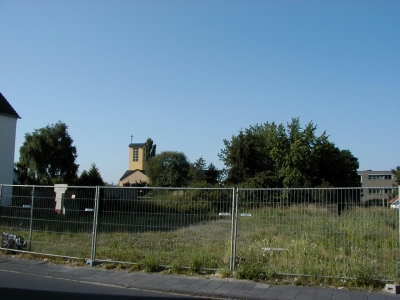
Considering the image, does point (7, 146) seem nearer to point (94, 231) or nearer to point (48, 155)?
point (48, 155)

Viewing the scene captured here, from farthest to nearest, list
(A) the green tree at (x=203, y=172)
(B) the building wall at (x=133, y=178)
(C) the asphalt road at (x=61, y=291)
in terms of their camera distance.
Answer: (B) the building wall at (x=133, y=178)
(A) the green tree at (x=203, y=172)
(C) the asphalt road at (x=61, y=291)

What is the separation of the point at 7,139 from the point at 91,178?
10824mm

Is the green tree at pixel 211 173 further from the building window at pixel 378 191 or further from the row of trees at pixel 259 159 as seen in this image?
the building window at pixel 378 191

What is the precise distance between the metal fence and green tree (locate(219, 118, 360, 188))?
117 feet

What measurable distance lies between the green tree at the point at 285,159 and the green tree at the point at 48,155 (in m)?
18.3

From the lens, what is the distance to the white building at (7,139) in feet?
106

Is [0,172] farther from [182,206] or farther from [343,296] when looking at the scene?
[343,296]

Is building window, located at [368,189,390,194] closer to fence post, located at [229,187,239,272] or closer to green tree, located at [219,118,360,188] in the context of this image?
fence post, located at [229,187,239,272]

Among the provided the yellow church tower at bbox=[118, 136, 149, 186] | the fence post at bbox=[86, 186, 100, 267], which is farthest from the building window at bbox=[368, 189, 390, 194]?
the yellow church tower at bbox=[118, 136, 149, 186]

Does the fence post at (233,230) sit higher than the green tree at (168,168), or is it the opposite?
the green tree at (168,168)

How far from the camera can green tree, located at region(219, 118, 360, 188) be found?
47281 millimetres

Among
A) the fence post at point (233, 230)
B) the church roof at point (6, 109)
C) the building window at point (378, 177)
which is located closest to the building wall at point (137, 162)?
the church roof at point (6, 109)

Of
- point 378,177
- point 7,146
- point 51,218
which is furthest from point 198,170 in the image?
point 378,177

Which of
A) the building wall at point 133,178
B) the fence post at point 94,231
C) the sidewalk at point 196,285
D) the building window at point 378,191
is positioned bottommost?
the sidewalk at point 196,285
